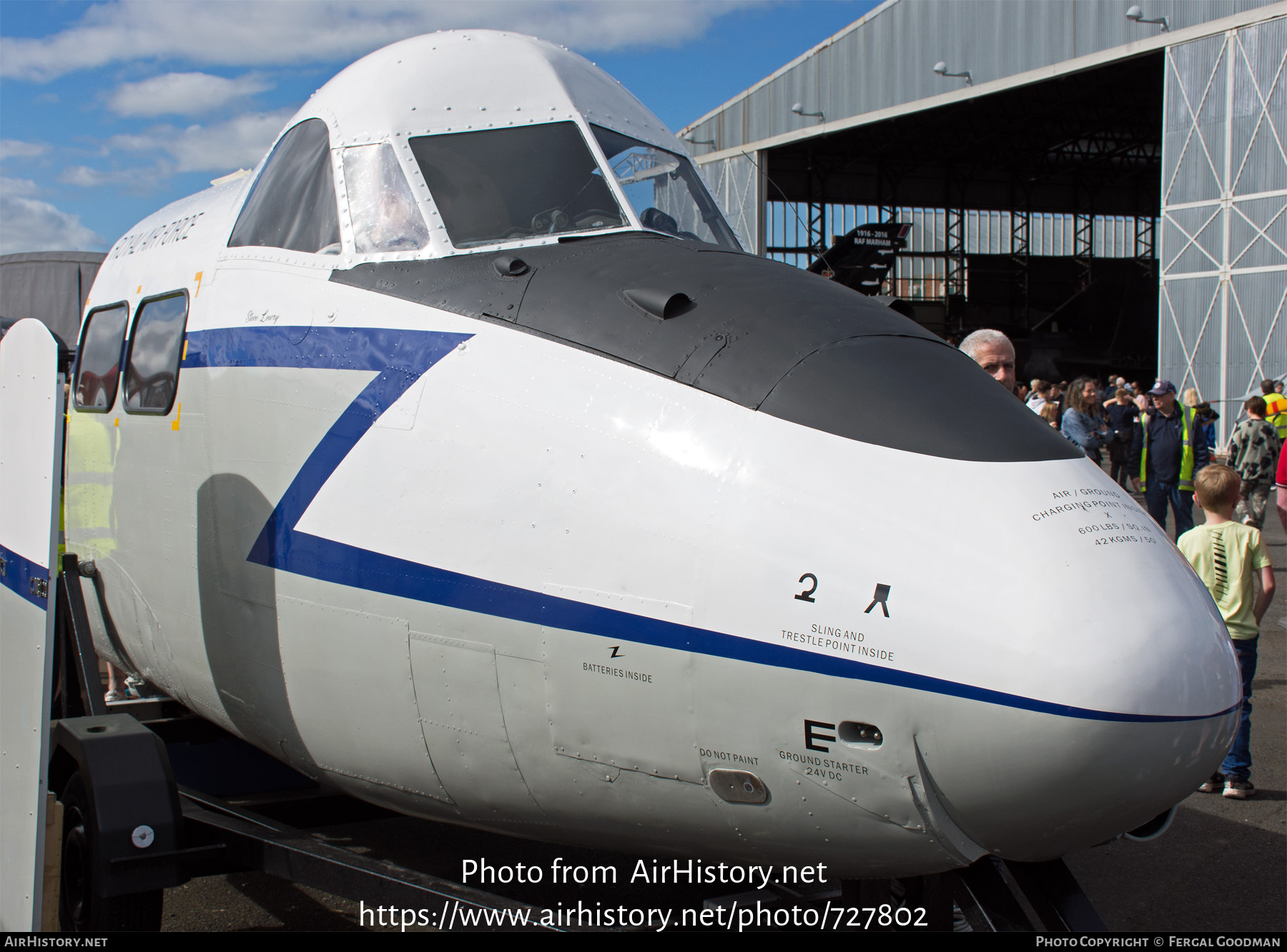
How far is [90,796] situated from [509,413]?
2.01 m

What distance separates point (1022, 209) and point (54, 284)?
45.1 m

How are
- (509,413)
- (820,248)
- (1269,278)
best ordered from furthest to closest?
(820,248)
(1269,278)
(509,413)

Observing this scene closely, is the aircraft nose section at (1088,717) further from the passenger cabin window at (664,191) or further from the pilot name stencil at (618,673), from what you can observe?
the passenger cabin window at (664,191)

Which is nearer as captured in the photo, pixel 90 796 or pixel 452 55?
pixel 90 796

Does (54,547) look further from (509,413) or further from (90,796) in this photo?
(509,413)

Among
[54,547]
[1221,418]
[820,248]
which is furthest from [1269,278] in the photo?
[54,547]

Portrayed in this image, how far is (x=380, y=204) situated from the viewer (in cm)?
380

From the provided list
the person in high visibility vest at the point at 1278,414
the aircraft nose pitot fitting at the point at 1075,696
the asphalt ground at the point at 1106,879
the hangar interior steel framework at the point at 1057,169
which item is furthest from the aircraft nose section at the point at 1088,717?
the person in high visibility vest at the point at 1278,414

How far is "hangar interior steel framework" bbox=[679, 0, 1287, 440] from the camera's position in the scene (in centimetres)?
2089

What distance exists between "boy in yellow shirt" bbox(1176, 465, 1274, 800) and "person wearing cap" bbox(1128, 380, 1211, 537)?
6.57m

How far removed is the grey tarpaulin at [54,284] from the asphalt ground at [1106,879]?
21.1 feet

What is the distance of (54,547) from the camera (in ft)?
11.6

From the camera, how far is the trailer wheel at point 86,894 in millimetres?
3625

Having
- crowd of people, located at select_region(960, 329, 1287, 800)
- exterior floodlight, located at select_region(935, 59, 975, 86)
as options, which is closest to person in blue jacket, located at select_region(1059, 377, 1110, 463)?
crowd of people, located at select_region(960, 329, 1287, 800)
